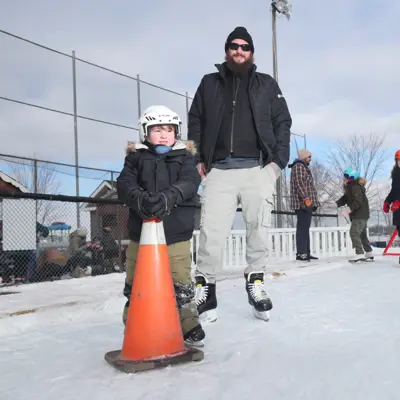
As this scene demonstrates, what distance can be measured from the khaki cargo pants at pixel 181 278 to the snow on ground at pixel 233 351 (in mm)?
168

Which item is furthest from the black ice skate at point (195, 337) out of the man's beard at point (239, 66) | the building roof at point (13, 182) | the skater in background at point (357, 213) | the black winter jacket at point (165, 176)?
the building roof at point (13, 182)

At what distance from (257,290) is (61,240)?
4.28m

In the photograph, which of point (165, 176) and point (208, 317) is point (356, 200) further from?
point (165, 176)

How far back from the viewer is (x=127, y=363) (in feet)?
5.67

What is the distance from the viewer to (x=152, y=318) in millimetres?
1869

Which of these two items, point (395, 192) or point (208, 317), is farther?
point (395, 192)

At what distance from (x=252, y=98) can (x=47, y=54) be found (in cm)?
946

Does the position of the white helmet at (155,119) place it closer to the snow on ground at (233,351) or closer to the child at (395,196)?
the snow on ground at (233,351)

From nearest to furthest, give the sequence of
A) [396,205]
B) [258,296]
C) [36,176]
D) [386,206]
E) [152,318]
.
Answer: [152,318] < [258,296] < [396,205] < [386,206] < [36,176]

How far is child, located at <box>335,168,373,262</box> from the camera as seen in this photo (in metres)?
6.67

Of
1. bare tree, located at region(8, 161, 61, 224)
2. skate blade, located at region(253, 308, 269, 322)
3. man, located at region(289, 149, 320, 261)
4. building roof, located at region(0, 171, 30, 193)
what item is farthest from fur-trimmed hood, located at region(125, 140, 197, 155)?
building roof, located at region(0, 171, 30, 193)

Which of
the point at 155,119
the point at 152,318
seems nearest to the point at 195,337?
the point at 152,318

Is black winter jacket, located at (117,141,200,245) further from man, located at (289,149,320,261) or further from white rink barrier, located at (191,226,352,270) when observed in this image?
white rink barrier, located at (191,226,352,270)

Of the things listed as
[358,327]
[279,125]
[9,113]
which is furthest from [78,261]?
[9,113]
